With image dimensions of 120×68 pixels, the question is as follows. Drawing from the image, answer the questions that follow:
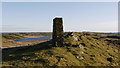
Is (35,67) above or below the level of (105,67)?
above

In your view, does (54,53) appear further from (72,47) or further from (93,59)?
(93,59)

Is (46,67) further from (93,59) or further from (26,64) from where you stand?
(93,59)

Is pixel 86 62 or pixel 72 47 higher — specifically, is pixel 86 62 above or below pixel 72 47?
below

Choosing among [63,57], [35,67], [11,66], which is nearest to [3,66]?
[11,66]

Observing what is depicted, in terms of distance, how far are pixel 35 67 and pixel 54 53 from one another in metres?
5.94

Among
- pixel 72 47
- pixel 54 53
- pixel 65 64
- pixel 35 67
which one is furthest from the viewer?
pixel 72 47

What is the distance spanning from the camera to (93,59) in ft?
72.5

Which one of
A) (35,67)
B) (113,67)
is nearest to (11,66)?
(35,67)

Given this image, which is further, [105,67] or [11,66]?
[105,67]

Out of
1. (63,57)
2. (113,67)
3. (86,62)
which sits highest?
(63,57)

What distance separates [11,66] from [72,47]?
604 inches

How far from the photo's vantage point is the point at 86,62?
20.3m

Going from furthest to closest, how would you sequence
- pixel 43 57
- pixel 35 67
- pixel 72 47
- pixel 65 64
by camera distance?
pixel 72 47
pixel 43 57
pixel 65 64
pixel 35 67

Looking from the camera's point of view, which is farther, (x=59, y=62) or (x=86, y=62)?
(x=86, y=62)
